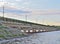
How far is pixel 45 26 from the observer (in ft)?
507

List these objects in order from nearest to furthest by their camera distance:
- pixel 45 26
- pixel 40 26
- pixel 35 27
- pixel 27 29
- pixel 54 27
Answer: pixel 27 29
pixel 35 27
pixel 40 26
pixel 45 26
pixel 54 27

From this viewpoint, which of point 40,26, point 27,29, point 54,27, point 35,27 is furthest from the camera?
point 54,27

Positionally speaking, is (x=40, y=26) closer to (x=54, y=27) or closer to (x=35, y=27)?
(x=35, y=27)

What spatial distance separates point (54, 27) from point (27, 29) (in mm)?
81380

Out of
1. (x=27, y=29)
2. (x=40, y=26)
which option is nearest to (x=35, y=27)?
(x=40, y=26)

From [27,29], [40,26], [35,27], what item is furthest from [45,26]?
[27,29]

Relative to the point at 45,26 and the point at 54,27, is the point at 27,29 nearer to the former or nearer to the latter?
the point at 45,26

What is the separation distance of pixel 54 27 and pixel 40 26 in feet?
160

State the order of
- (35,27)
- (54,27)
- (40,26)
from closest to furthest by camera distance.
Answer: (35,27), (40,26), (54,27)

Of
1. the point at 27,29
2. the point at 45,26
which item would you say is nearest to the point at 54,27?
the point at 45,26

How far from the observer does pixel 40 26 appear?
14175 centimetres

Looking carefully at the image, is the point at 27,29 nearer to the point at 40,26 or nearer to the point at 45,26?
the point at 40,26

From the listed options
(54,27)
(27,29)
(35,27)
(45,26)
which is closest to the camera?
(27,29)

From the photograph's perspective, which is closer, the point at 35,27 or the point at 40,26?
the point at 35,27
